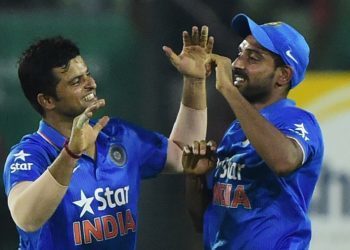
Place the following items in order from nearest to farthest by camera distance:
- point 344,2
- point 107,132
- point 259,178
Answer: point 259,178
point 107,132
point 344,2

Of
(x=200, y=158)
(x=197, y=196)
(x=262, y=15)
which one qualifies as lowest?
(x=197, y=196)

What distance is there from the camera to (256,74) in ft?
13.1

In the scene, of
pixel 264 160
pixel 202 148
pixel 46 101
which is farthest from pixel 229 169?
pixel 46 101

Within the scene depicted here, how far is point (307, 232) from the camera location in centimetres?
403

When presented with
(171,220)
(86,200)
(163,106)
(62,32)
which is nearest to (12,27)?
(62,32)

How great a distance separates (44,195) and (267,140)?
2.35 feet

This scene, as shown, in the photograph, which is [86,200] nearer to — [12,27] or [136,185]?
[136,185]

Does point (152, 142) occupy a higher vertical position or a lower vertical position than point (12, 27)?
lower

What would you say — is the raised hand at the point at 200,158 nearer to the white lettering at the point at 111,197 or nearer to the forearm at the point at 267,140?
the white lettering at the point at 111,197

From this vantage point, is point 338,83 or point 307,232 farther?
point 338,83

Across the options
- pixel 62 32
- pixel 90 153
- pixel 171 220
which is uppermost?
pixel 62 32

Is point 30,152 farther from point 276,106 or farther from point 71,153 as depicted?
point 276,106

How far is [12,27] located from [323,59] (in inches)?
58.7

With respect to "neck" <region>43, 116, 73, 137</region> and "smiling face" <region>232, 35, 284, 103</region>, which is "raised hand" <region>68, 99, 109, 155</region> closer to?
"neck" <region>43, 116, 73, 137</region>
